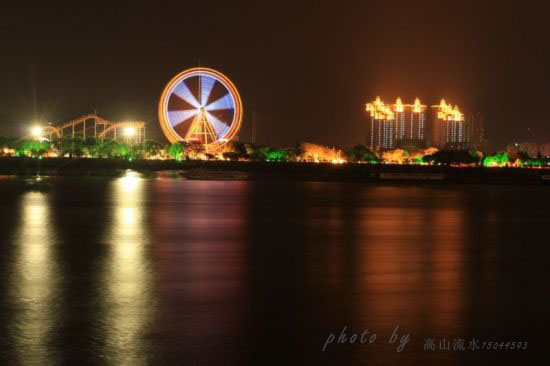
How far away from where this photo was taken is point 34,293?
7.42 meters

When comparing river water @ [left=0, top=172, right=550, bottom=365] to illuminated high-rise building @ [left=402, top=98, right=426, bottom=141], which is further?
illuminated high-rise building @ [left=402, top=98, right=426, bottom=141]

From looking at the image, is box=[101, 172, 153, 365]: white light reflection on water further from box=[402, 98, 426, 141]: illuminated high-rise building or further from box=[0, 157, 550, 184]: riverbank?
box=[402, 98, 426, 141]: illuminated high-rise building

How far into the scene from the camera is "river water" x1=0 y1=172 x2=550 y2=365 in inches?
219

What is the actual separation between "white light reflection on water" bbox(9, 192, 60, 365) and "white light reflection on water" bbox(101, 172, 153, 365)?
1.71 ft

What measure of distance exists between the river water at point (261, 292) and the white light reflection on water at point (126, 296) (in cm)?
2

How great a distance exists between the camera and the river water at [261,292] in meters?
5.56

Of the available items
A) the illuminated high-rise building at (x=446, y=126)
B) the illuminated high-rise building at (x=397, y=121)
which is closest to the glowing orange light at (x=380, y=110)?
the illuminated high-rise building at (x=397, y=121)

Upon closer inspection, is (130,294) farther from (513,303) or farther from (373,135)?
(373,135)

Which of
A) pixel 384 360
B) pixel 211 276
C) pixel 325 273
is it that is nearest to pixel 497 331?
pixel 384 360

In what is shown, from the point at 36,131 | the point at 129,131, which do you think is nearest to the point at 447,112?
the point at 129,131

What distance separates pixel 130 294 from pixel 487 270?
5344 mm

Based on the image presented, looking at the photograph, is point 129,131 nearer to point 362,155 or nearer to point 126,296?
point 362,155

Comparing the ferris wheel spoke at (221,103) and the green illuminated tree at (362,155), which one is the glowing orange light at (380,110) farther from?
the ferris wheel spoke at (221,103)

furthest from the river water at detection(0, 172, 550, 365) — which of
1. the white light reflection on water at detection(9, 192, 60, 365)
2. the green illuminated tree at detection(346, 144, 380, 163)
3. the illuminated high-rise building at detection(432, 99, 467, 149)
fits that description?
the illuminated high-rise building at detection(432, 99, 467, 149)
